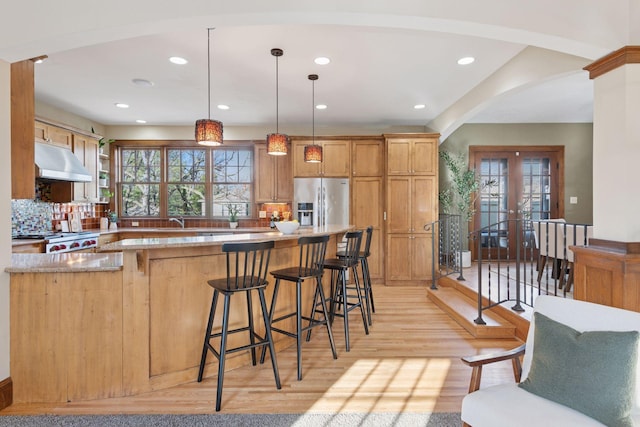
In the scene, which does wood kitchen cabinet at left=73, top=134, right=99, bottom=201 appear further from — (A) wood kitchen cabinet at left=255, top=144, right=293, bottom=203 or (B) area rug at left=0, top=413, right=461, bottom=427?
(B) area rug at left=0, top=413, right=461, bottom=427

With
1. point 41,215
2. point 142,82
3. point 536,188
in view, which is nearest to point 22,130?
point 142,82

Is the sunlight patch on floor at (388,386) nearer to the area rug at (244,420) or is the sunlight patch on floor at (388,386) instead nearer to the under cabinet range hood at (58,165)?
the area rug at (244,420)

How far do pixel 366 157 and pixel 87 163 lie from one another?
4585 mm

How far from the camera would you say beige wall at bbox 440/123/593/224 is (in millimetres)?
6723

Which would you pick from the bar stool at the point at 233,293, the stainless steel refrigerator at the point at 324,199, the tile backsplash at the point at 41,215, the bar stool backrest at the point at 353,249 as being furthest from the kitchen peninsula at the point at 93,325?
the stainless steel refrigerator at the point at 324,199

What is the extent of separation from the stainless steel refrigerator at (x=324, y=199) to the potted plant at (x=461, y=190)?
199 cm

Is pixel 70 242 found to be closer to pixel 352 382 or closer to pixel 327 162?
pixel 327 162

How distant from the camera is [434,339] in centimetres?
341

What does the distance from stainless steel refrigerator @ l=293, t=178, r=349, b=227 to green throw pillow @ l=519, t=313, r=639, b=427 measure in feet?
14.5

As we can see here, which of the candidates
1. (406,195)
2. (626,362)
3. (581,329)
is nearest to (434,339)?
(581,329)

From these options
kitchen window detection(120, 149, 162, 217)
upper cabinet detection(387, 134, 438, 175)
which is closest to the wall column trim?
upper cabinet detection(387, 134, 438, 175)

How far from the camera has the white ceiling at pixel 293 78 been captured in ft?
10.7

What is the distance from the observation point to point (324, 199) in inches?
235

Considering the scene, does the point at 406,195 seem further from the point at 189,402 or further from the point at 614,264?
the point at 189,402
